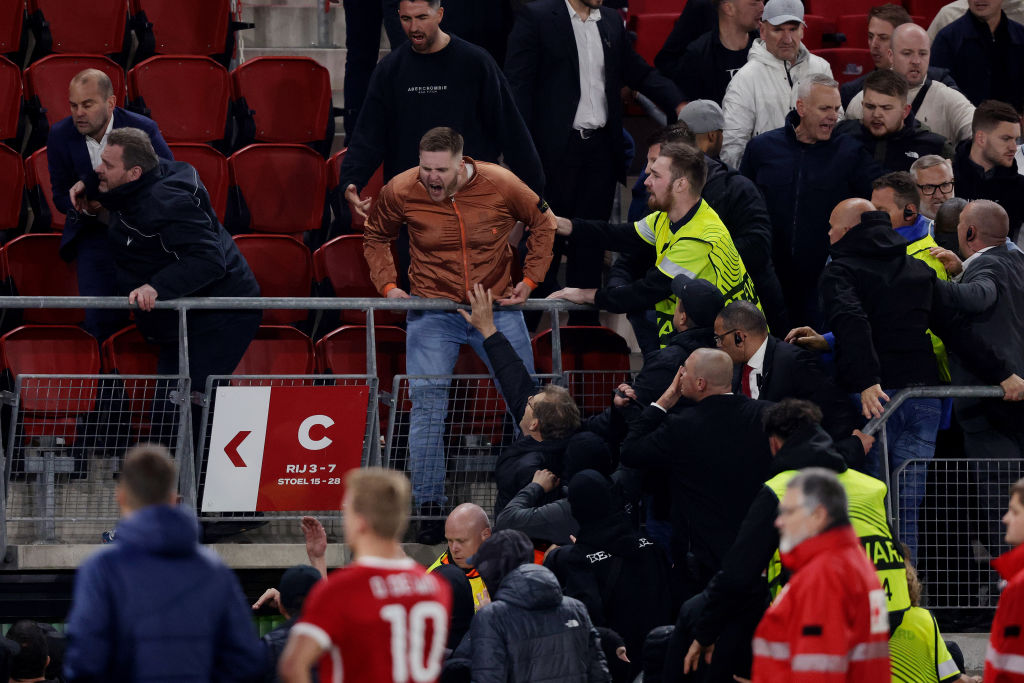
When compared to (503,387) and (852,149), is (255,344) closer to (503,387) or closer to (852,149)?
(503,387)

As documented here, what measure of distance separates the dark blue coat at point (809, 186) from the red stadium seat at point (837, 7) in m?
4.15

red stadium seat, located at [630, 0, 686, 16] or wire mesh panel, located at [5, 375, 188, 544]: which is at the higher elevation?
red stadium seat, located at [630, 0, 686, 16]

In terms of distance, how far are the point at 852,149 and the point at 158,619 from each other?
5.46m

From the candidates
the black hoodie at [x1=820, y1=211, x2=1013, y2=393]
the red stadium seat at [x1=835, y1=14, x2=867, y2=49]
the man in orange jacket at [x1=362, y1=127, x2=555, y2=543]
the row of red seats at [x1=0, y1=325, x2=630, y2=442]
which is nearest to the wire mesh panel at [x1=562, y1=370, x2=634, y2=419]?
the row of red seats at [x1=0, y1=325, x2=630, y2=442]

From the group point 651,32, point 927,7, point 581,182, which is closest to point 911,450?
point 581,182

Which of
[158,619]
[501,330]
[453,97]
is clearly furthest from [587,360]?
[158,619]

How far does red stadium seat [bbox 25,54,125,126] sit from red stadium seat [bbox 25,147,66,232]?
1.81 feet

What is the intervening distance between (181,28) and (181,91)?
766 millimetres

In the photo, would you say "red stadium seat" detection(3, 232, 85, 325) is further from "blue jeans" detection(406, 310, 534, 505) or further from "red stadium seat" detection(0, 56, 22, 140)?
"blue jeans" detection(406, 310, 534, 505)

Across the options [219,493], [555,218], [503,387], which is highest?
[555,218]

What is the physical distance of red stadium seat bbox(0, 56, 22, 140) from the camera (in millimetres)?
10125

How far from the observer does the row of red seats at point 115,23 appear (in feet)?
35.4

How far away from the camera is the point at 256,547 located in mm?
8211

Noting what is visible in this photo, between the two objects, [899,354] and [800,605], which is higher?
[899,354]
